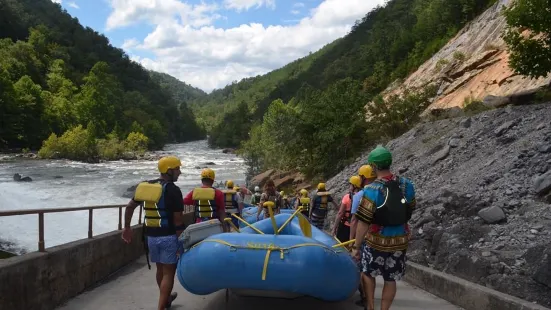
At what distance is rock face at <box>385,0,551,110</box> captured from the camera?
18.8 meters

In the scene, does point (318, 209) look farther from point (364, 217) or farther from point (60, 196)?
point (60, 196)

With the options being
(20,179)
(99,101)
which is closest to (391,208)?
(20,179)

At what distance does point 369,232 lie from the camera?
14.6 feet

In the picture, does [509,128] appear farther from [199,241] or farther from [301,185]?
[301,185]

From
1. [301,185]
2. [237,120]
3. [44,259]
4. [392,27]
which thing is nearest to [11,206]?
[301,185]

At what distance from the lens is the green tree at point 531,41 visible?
12.6 m

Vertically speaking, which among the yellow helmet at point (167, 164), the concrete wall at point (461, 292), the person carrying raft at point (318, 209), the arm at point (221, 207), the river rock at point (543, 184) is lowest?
the concrete wall at point (461, 292)

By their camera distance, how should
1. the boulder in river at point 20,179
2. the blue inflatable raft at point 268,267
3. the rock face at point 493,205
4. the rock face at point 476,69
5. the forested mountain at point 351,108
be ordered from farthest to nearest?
1. the boulder in river at point 20,179
2. the forested mountain at point 351,108
3. the rock face at point 476,69
4. the rock face at point 493,205
5. the blue inflatable raft at point 268,267

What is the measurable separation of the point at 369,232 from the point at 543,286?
230 cm

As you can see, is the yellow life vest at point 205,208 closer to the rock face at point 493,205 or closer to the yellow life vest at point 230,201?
the yellow life vest at point 230,201

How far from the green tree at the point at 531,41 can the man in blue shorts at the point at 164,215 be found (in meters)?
11.4

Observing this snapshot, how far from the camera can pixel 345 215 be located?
6770mm

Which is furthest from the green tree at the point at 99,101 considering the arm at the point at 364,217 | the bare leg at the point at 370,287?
the arm at the point at 364,217

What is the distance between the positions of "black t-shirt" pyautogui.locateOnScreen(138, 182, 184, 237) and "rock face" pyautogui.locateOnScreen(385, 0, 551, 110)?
13.0 metres
